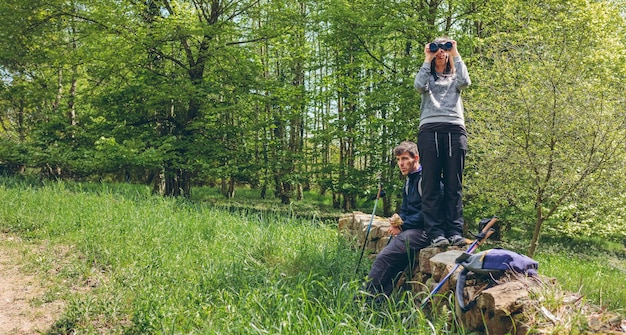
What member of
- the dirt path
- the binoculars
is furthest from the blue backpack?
the dirt path

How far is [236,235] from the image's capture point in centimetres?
527

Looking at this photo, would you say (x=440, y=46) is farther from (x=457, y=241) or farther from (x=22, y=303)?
(x=22, y=303)

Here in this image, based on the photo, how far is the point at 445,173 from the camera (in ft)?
11.7

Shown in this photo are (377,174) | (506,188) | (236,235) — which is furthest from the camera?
(377,174)

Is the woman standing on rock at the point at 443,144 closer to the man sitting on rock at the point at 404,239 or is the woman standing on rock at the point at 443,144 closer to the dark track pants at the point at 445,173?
the dark track pants at the point at 445,173

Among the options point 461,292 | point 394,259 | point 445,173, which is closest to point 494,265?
point 461,292

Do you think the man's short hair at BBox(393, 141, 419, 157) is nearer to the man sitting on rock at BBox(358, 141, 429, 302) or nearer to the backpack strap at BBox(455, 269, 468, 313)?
the man sitting on rock at BBox(358, 141, 429, 302)

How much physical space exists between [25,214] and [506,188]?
23.9ft

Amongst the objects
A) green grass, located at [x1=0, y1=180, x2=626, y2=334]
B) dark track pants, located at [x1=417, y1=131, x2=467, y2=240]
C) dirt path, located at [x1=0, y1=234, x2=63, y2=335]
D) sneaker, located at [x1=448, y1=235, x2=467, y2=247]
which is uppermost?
dark track pants, located at [x1=417, y1=131, x2=467, y2=240]

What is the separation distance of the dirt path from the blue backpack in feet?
10.0

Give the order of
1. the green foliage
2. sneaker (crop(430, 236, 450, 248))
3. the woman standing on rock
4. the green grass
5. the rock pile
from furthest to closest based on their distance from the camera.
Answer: the green foliage
the woman standing on rock
sneaker (crop(430, 236, 450, 248))
the green grass
the rock pile

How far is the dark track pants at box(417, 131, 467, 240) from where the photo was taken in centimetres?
347

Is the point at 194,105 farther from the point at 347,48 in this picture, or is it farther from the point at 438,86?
the point at 438,86

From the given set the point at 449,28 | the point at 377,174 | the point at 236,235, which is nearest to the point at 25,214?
the point at 236,235
